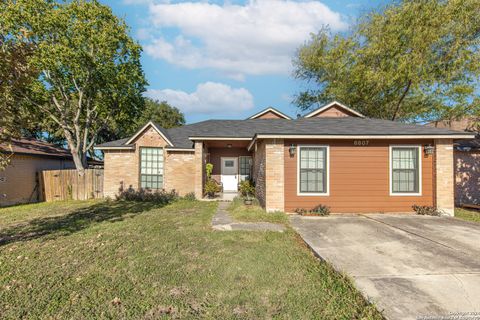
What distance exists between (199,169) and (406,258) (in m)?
9.28

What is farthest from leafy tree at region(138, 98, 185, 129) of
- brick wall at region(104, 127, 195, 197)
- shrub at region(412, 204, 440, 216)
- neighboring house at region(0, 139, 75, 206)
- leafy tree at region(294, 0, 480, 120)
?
shrub at region(412, 204, 440, 216)

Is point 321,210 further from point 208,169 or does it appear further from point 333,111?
point 333,111

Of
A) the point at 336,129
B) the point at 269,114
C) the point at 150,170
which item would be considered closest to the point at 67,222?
the point at 150,170

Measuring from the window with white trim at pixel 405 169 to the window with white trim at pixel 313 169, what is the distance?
8.67 ft

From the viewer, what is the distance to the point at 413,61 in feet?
46.6

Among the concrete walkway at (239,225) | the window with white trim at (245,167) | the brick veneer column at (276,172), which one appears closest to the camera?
the concrete walkway at (239,225)

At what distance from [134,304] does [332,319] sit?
2.56 m

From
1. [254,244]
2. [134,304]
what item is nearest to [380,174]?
[254,244]

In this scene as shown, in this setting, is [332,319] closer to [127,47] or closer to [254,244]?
[254,244]

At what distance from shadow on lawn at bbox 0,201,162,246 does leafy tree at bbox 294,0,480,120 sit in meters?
16.8

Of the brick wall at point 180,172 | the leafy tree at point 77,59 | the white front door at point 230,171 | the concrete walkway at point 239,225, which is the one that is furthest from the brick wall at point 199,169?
the leafy tree at point 77,59

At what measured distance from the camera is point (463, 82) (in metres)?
14.6

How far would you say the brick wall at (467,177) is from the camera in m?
11.7

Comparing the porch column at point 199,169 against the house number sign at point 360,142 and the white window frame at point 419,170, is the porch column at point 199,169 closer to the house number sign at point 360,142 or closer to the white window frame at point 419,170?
the house number sign at point 360,142
